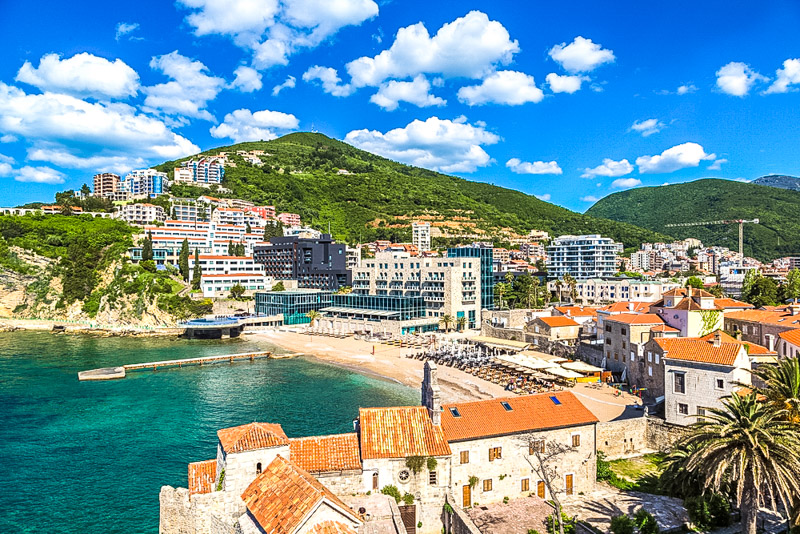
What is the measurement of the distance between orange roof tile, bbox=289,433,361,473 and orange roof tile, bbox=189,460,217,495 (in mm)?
3279

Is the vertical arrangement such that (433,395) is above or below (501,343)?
above

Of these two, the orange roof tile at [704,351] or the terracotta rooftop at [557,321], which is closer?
the orange roof tile at [704,351]

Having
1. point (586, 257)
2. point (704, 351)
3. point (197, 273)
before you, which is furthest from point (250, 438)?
point (586, 257)

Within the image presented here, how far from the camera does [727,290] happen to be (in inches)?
4862

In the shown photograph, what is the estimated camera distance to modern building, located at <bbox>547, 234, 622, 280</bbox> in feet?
439

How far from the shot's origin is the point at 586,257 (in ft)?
443

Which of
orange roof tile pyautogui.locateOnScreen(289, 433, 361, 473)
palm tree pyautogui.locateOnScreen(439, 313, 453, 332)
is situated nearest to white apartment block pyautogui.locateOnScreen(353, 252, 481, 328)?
palm tree pyautogui.locateOnScreen(439, 313, 453, 332)

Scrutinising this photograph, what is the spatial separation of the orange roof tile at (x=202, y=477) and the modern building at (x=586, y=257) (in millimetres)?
125698

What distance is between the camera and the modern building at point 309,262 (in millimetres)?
118188

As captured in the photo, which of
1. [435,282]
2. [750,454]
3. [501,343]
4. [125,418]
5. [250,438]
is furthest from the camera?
[435,282]

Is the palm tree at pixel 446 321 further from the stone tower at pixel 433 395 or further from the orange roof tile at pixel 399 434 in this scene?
the orange roof tile at pixel 399 434

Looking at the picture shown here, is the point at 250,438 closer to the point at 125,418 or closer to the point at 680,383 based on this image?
the point at 680,383

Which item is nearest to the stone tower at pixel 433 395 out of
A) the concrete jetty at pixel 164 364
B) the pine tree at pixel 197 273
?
the concrete jetty at pixel 164 364

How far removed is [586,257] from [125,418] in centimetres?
12089
